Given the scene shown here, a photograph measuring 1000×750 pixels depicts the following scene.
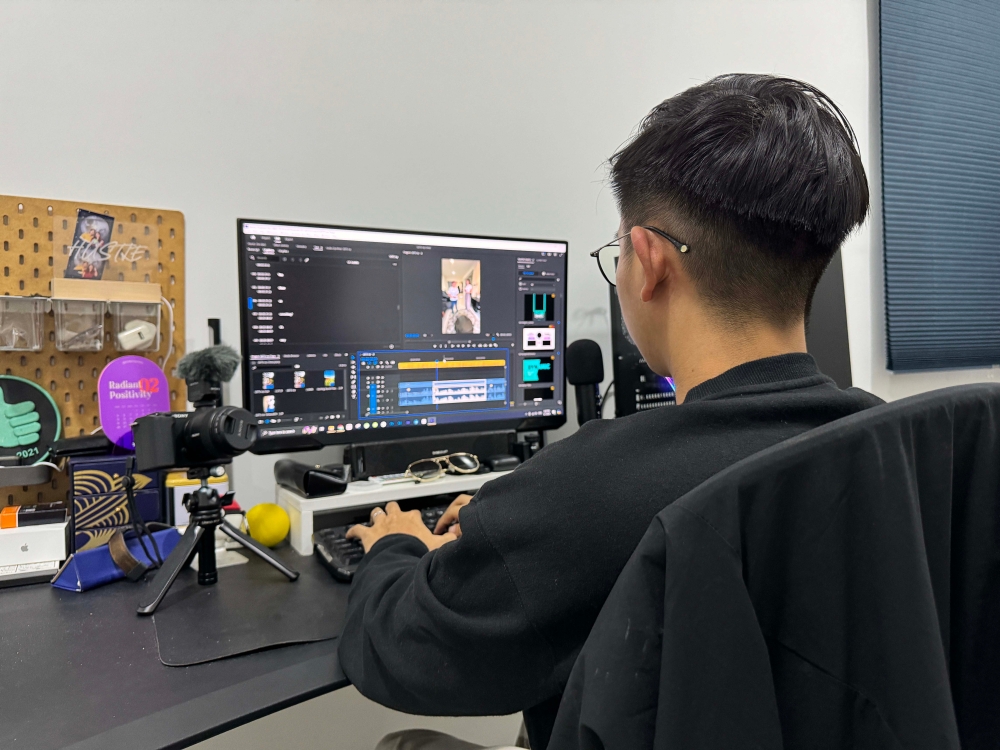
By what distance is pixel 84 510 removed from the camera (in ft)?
3.51

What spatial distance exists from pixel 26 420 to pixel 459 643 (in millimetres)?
999

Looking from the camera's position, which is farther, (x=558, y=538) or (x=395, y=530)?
(x=395, y=530)

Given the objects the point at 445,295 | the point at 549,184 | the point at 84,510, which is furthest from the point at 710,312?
the point at 549,184

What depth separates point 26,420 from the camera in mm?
1148

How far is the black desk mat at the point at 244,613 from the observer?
0.78m

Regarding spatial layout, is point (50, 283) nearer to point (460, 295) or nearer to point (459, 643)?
point (460, 295)

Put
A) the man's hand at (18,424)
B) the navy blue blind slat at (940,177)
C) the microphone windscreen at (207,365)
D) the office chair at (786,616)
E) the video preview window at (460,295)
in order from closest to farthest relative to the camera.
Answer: the office chair at (786,616)
the microphone windscreen at (207,365)
the man's hand at (18,424)
the video preview window at (460,295)
the navy blue blind slat at (940,177)

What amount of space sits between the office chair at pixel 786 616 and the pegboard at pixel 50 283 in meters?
1.18

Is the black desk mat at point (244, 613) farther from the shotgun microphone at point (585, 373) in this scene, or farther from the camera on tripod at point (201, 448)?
the shotgun microphone at point (585, 373)

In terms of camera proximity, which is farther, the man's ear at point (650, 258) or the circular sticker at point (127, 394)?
the circular sticker at point (127, 394)

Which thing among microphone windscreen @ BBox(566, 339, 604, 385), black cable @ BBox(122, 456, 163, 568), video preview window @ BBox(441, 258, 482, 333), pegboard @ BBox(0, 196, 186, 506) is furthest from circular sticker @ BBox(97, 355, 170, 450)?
microphone windscreen @ BBox(566, 339, 604, 385)

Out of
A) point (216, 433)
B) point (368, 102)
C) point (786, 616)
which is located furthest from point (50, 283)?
point (786, 616)

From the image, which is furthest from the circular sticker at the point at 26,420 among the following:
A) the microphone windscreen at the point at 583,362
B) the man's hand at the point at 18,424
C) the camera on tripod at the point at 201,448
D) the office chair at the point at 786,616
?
the office chair at the point at 786,616

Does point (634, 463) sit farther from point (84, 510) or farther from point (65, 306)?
A: point (65, 306)
